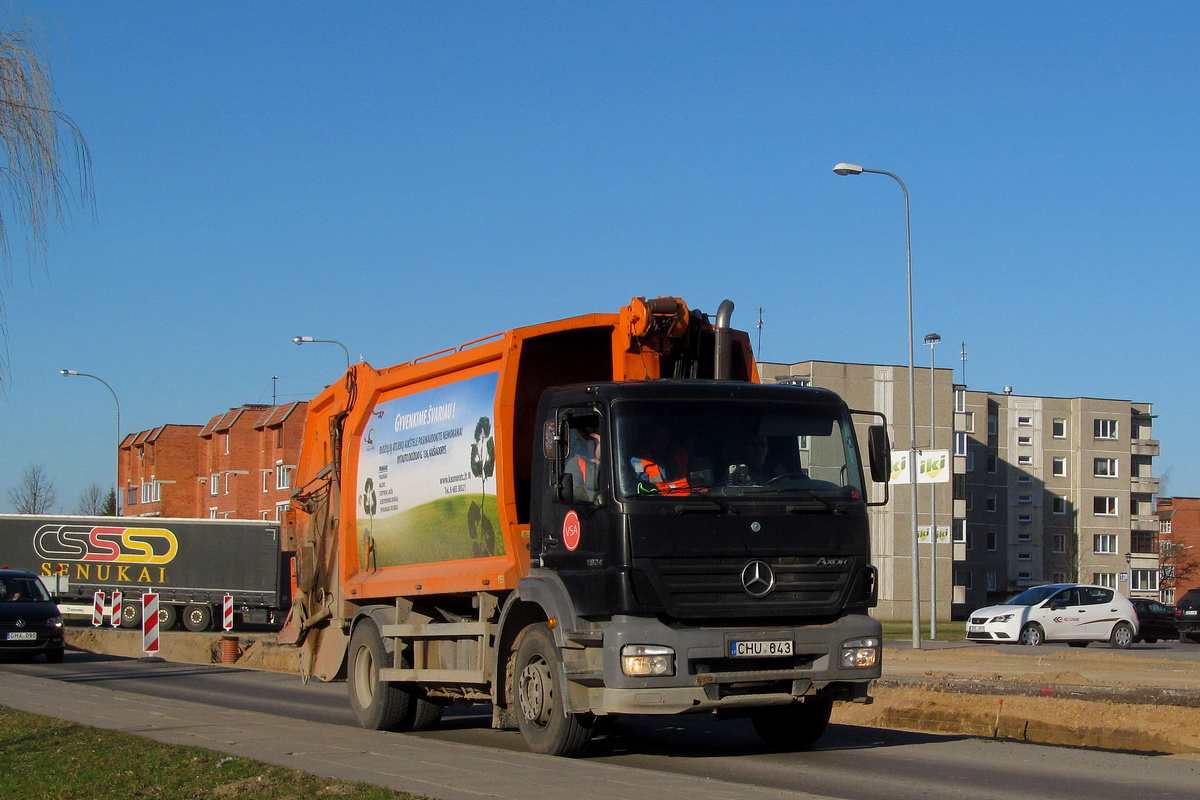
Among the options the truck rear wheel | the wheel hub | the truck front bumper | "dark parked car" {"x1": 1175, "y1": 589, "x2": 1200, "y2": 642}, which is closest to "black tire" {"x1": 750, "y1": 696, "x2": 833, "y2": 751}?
the truck front bumper

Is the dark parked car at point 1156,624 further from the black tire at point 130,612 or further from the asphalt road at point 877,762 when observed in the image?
the black tire at point 130,612

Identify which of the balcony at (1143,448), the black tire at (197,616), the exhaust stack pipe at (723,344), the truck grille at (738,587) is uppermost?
the balcony at (1143,448)

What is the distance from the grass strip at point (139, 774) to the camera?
775 centimetres

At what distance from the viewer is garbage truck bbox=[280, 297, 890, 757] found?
9164 millimetres

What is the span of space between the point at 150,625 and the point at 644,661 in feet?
63.6

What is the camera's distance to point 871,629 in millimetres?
9758

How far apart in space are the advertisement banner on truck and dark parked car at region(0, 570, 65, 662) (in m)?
13.4

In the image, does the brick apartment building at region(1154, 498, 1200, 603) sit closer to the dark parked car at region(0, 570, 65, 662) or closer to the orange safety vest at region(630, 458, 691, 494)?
the dark parked car at region(0, 570, 65, 662)

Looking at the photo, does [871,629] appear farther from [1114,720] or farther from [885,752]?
[1114,720]

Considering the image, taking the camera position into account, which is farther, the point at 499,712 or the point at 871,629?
the point at 499,712

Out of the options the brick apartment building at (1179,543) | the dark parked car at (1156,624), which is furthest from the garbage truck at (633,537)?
the brick apartment building at (1179,543)

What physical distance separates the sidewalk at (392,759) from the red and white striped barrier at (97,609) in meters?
26.2

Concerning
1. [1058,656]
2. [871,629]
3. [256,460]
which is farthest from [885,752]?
[256,460]

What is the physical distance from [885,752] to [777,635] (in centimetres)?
203
